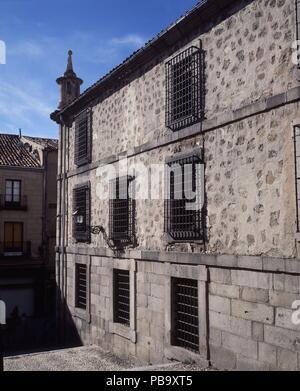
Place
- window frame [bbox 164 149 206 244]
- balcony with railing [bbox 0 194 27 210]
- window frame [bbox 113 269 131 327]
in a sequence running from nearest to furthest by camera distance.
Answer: window frame [bbox 164 149 206 244]
window frame [bbox 113 269 131 327]
balcony with railing [bbox 0 194 27 210]

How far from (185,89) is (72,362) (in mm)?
7798

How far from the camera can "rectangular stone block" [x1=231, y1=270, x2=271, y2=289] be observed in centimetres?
738

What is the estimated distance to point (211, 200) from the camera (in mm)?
8828

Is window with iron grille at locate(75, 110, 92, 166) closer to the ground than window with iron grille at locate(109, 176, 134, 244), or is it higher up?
higher up

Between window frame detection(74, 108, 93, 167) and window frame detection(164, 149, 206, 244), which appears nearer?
window frame detection(164, 149, 206, 244)

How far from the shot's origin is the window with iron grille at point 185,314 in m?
9.28

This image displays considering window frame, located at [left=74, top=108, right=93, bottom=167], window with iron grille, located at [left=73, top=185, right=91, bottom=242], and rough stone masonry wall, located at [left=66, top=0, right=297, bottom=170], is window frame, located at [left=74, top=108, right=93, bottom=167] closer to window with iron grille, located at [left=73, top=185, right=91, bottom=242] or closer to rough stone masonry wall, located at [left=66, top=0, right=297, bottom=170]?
window with iron grille, located at [left=73, top=185, right=91, bottom=242]

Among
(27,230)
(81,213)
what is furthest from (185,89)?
(27,230)

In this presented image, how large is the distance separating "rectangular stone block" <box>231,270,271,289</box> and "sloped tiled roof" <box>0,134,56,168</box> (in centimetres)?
1886

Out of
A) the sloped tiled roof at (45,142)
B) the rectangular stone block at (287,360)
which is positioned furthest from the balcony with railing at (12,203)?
the rectangular stone block at (287,360)

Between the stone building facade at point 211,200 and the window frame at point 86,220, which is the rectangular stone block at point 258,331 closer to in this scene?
the stone building facade at point 211,200

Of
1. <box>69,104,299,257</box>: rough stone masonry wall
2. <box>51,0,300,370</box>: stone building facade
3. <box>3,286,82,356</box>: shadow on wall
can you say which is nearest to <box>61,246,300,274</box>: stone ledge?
<box>51,0,300,370</box>: stone building facade

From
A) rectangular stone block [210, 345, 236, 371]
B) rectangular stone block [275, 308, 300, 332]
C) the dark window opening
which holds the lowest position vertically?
rectangular stone block [210, 345, 236, 371]

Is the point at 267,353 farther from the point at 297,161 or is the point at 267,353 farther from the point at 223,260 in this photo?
the point at 297,161
